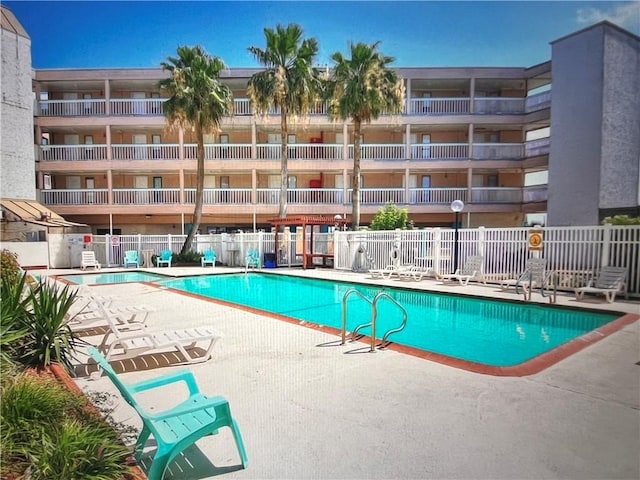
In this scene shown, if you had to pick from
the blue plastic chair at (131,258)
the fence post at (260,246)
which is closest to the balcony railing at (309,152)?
the fence post at (260,246)

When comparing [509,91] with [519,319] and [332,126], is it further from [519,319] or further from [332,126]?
[519,319]

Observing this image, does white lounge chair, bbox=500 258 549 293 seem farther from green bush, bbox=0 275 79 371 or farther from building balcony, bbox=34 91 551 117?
building balcony, bbox=34 91 551 117

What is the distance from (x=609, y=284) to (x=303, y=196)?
2031cm

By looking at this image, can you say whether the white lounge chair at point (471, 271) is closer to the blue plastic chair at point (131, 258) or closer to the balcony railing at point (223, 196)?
the blue plastic chair at point (131, 258)

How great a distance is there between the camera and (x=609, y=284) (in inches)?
414

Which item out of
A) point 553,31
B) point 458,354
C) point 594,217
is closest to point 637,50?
point 553,31

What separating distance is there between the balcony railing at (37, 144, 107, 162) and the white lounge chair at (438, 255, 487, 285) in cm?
2632

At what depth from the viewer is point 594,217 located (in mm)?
22625

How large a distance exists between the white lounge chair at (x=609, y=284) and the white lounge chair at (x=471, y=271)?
3376 millimetres

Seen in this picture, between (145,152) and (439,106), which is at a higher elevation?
(439,106)

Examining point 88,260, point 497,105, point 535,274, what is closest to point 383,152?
point 497,105

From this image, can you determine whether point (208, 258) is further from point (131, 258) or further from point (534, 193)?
point (534, 193)

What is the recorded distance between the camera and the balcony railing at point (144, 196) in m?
27.8

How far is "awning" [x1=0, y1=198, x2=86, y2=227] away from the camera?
20438 mm
